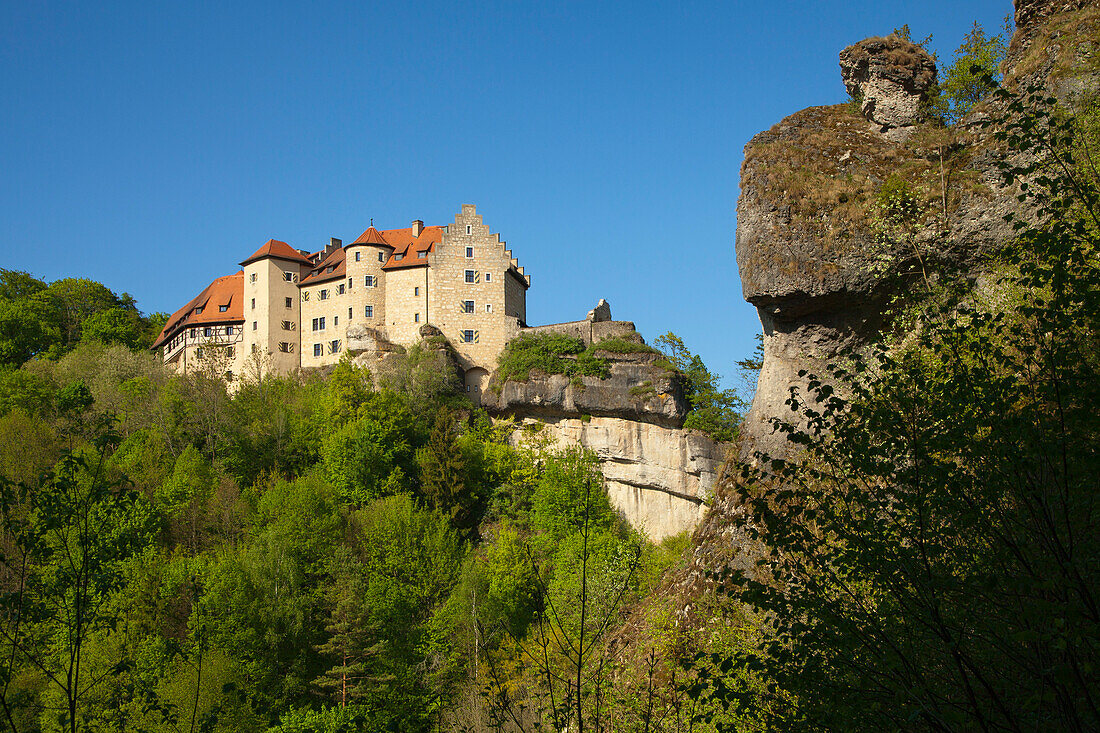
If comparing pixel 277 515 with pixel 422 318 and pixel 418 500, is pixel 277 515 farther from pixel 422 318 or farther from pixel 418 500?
pixel 422 318

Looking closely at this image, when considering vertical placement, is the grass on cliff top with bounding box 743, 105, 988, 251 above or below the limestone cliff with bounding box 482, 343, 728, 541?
above

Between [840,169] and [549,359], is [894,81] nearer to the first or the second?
[840,169]

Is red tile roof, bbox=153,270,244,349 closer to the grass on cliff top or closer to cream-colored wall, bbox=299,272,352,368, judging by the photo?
cream-colored wall, bbox=299,272,352,368

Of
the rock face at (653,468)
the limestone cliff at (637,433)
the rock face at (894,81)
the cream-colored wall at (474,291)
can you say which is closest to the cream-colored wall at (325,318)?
the cream-colored wall at (474,291)

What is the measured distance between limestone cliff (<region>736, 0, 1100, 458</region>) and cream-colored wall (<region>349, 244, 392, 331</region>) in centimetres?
3579

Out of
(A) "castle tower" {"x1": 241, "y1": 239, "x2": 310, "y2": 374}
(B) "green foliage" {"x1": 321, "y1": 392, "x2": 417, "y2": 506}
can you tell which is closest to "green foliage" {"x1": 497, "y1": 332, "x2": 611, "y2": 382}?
(B) "green foliage" {"x1": 321, "y1": 392, "x2": 417, "y2": 506}

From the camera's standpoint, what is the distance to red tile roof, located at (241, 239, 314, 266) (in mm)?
55875

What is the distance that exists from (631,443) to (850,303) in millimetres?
28751

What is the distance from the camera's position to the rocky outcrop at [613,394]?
44781 millimetres

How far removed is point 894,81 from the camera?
18.7 m

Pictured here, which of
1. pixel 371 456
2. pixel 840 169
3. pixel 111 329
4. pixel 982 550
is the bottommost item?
pixel 982 550

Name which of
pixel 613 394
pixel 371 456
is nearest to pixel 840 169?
pixel 613 394

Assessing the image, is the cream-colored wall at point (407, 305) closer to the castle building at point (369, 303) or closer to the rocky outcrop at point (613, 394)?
the castle building at point (369, 303)

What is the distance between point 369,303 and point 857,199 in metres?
38.8
